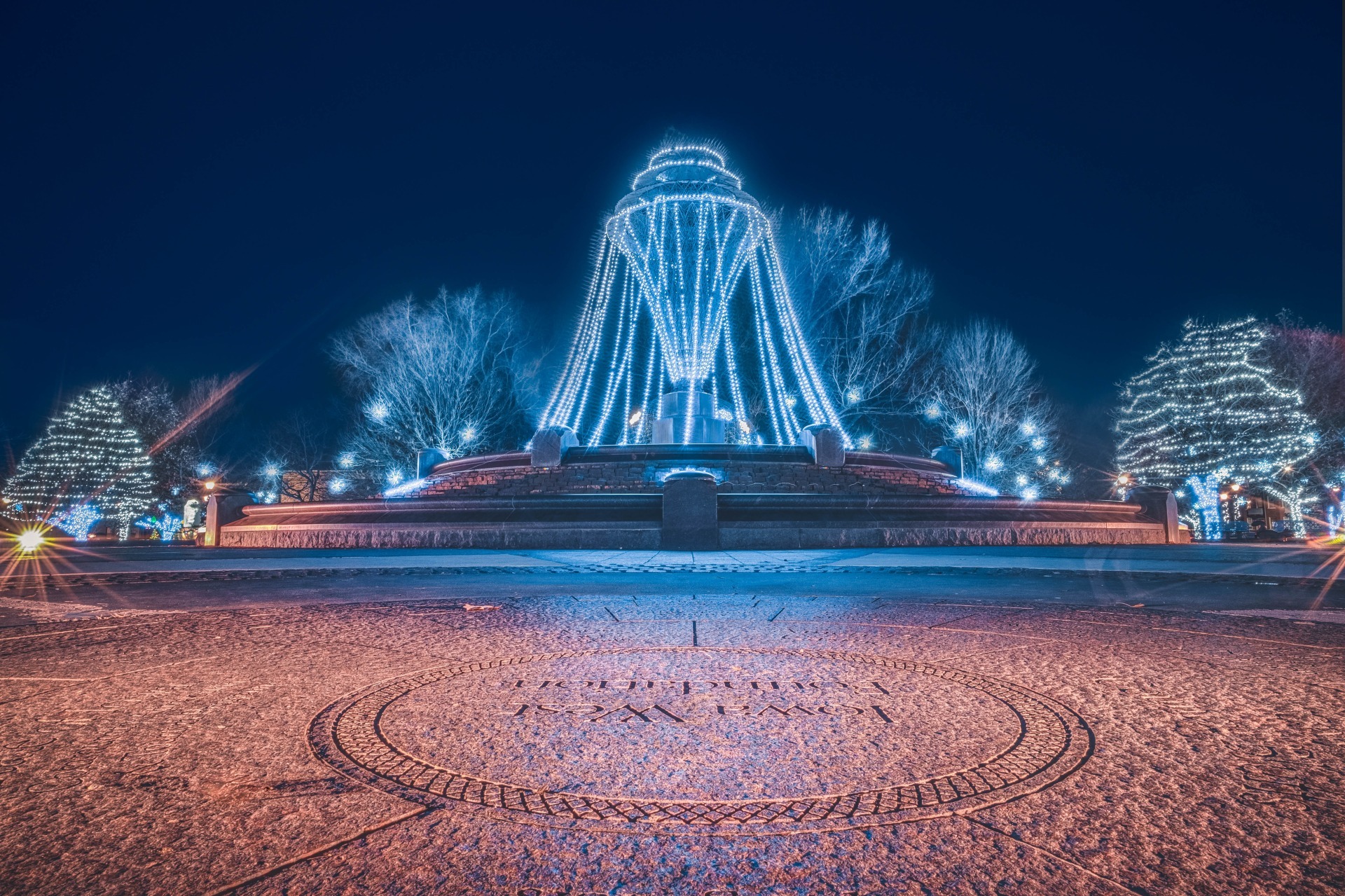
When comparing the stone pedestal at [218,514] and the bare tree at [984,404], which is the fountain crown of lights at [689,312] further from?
the stone pedestal at [218,514]

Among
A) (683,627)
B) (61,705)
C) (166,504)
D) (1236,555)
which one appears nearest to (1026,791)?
(683,627)

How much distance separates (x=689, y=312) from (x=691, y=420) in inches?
161

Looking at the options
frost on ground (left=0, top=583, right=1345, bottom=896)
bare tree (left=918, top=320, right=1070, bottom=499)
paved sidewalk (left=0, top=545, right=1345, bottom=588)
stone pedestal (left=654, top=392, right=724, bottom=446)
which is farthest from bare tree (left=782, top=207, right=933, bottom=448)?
frost on ground (left=0, top=583, right=1345, bottom=896)

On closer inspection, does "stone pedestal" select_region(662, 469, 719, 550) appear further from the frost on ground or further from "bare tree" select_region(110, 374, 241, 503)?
"bare tree" select_region(110, 374, 241, 503)

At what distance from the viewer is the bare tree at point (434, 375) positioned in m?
36.8

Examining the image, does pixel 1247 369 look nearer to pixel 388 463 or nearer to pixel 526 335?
pixel 526 335

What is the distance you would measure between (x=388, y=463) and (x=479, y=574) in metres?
31.4

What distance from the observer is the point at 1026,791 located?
7.29ft

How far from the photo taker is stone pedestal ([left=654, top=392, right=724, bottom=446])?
27703 millimetres

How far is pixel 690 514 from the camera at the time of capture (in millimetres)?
14875

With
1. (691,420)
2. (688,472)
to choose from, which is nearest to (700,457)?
(688,472)

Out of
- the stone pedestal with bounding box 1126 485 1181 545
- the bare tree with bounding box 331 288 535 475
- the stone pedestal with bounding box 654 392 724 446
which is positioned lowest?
the stone pedestal with bounding box 1126 485 1181 545

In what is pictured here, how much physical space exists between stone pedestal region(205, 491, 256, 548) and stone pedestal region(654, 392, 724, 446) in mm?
14013

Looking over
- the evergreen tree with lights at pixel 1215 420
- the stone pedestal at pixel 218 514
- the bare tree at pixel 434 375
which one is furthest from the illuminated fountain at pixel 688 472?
the evergreen tree with lights at pixel 1215 420
